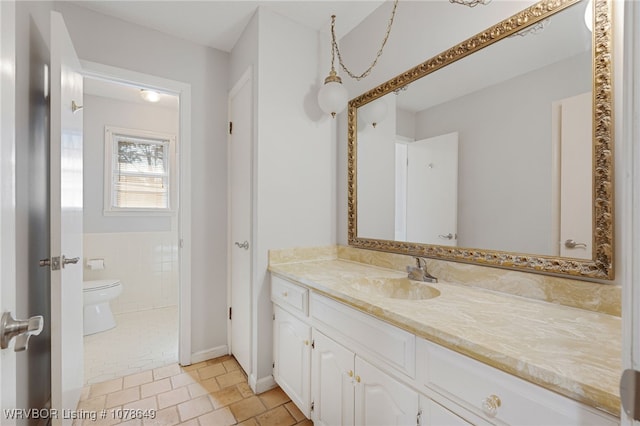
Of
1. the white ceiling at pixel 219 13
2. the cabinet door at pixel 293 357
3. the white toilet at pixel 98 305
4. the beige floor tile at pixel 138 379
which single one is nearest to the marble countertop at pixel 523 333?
the cabinet door at pixel 293 357

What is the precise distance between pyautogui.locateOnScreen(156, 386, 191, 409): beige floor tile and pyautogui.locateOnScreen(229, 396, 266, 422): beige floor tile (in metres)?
0.33

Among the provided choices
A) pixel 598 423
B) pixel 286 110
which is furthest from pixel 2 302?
pixel 286 110

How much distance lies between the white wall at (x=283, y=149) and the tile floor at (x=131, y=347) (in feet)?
3.34

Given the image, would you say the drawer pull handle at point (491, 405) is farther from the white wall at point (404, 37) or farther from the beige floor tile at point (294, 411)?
the white wall at point (404, 37)

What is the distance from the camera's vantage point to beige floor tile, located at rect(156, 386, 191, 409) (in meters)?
1.75

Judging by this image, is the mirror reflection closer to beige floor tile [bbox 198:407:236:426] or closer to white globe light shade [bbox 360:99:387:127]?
white globe light shade [bbox 360:99:387:127]

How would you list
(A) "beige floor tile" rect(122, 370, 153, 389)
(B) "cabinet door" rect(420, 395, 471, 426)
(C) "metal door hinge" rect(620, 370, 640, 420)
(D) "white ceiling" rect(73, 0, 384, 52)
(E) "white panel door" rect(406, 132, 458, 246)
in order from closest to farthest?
(C) "metal door hinge" rect(620, 370, 640, 420) → (B) "cabinet door" rect(420, 395, 471, 426) → (E) "white panel door" rect(406, 132, 458, 246) → (D) "white ceiling" rect(73, 0, 384, 52) → (A) "beige floor tile" rect(122, 370, 153, 389)

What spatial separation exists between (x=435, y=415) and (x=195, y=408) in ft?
4.83

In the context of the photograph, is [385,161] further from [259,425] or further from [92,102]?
[92,102]

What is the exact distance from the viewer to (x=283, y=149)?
189 centimetres

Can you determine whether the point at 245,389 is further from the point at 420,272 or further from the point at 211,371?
the point at 420,272

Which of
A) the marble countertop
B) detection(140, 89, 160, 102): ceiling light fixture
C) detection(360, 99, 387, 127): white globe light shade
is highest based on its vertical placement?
detection(140, 89, 160, 102): ceiling light fixture

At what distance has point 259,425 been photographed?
1566 millimetres

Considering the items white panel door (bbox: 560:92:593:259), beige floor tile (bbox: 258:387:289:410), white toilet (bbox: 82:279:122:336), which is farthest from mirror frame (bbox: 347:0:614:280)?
white toilet (bbox: 82:279:122:336)
